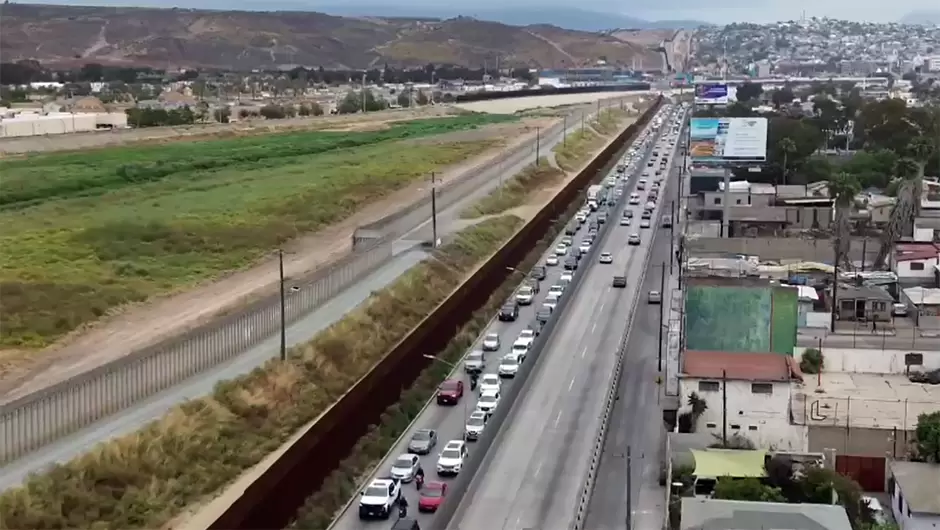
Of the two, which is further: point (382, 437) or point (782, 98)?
point (782, 98)

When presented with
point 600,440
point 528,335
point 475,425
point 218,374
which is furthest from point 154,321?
point 600,440

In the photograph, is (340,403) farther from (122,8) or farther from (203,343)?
(122,8)

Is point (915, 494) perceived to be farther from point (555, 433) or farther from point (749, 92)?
point (749, 92)

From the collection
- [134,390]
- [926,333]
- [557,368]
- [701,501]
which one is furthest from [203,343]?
[926,333]

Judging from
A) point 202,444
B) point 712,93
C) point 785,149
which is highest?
point 712,93

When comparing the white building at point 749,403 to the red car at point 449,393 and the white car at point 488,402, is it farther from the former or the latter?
the red car at point 449,393

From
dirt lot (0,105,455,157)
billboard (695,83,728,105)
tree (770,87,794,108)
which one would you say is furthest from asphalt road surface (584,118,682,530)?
tree (770,87,794,108)
